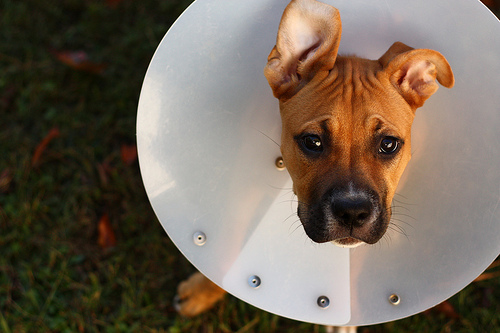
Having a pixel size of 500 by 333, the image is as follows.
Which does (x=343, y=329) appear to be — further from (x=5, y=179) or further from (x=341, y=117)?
(x=5, y=179)

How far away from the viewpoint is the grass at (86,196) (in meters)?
3.57

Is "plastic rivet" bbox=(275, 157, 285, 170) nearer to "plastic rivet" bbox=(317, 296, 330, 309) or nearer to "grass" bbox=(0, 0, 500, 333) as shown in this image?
"plastic rivet" bbox=(317, 296, 330, 309)

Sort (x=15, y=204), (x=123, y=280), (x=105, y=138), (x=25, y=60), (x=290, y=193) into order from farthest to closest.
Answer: (x=25, y=60)
(x=105, y=138)
(x=15, y=204)
(x=123, y=280)
(x=290, y=193)

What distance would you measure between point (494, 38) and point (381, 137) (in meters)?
0.76

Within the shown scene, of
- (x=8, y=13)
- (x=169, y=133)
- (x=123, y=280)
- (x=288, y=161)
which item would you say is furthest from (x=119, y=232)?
(x=8, y=13)

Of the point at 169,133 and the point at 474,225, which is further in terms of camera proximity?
the point at 169,133

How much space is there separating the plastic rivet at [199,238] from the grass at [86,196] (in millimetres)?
1138

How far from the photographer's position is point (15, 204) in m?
3.97

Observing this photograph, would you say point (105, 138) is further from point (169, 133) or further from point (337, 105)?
point (337, 105)

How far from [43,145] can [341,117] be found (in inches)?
116

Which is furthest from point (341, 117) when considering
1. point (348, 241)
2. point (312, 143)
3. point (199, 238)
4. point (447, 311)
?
point (447, 311)

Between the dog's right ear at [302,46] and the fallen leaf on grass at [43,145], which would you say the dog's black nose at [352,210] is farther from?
the fallen leaf on grass at [43,145]

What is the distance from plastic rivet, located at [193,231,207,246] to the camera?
2658 millimetres

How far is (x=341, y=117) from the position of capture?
7.70 feet
